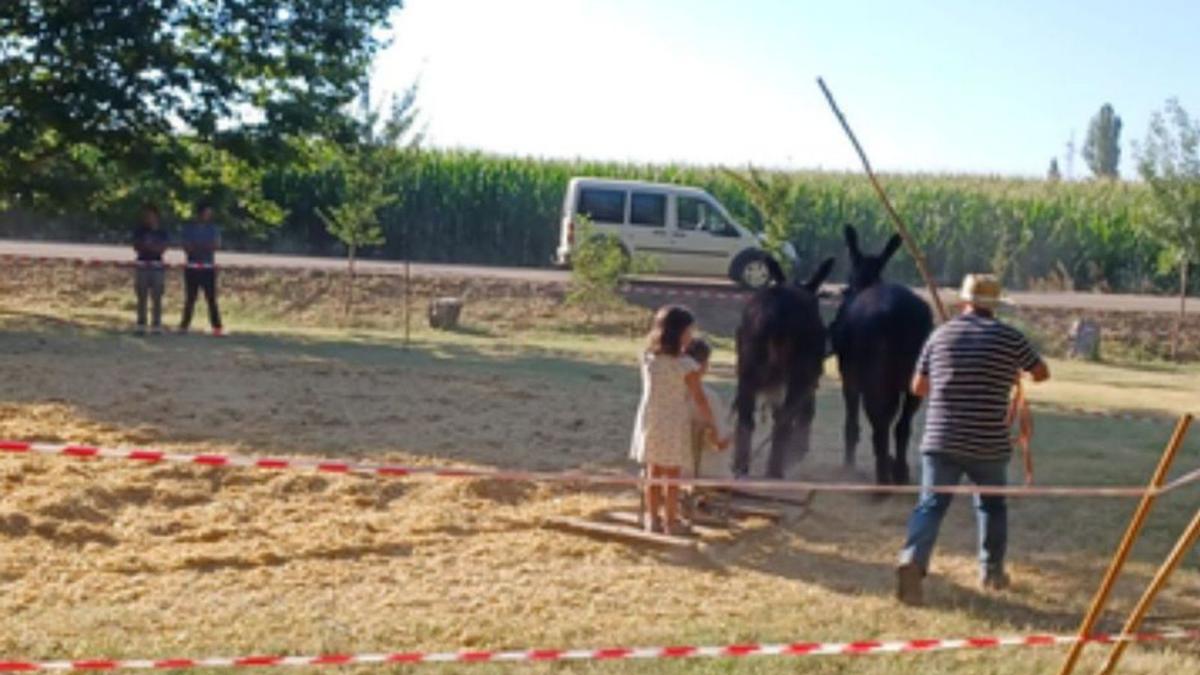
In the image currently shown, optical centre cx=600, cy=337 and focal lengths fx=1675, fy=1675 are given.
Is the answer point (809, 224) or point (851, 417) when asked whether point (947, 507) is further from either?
point (809, 224)

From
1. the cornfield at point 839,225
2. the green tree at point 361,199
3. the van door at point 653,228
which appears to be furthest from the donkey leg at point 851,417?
the cornfield at point 839,225

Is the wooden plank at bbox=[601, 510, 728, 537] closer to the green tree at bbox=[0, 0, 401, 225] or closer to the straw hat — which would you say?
the straw hat

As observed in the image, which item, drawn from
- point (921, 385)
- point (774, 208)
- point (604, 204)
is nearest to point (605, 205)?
point (604, 204)

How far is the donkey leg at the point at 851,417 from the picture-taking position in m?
12.3

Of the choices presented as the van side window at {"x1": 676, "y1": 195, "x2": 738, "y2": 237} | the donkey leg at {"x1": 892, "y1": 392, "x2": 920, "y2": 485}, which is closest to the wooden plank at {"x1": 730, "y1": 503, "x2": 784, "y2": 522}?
the donkey leg at {"x1": 892, "y1": 392, "x2": 920, "y2": 485}

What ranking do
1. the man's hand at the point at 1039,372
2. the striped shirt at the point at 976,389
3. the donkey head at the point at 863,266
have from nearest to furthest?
the striped shirt at the point at 976,389, the man's hand at the point at 1039,372, the donkey head at the point at 863,266

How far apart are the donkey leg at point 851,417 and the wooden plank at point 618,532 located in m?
2.64

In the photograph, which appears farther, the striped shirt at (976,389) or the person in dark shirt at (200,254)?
the person in dark shirt at (200,254)

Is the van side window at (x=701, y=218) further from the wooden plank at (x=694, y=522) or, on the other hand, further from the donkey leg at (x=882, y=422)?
the wooden plank at (x=694, y=522)

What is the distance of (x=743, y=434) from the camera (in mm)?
11828

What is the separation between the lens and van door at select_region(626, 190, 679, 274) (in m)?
32.8

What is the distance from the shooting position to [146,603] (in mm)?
8250

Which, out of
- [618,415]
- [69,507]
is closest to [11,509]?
[69,507]

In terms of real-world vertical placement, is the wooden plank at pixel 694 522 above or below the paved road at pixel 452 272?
below
